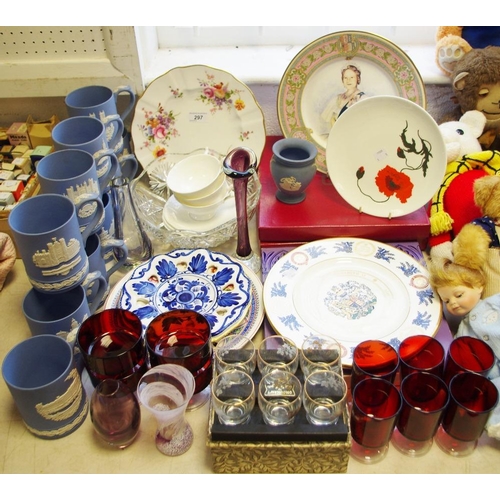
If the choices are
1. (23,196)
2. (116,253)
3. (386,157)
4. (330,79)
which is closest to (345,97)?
(330,79)

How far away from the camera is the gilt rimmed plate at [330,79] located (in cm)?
126

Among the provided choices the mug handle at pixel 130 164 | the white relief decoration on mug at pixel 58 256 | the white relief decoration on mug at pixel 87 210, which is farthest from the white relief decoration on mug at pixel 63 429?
the mug handle at pixel 130 164

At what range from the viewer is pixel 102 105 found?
3.93ft

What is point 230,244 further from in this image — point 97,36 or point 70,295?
point 97,36

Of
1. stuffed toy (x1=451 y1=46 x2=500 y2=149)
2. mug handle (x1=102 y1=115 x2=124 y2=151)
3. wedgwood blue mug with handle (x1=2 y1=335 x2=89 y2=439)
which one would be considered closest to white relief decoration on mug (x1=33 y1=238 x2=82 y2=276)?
wedgwood blue mug with handle (x1=2 y1=335 x2=89 y2=439)

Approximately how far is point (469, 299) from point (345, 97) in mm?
562

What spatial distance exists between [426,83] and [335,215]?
0.45 metres

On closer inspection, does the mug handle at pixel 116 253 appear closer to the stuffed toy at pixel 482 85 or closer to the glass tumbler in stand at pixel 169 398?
the glass tumbler in stand at pixel 169 398

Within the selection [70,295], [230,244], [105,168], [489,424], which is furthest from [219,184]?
[489,424]

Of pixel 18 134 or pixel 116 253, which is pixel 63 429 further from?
pixel 18 134

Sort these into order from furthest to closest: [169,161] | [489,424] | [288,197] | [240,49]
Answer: [240,49]
[169,161]
[288,197]
[489,424]

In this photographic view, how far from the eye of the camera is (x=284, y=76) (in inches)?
50.9

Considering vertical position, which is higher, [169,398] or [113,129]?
[113,129]

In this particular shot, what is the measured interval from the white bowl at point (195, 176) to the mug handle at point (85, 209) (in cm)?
21
